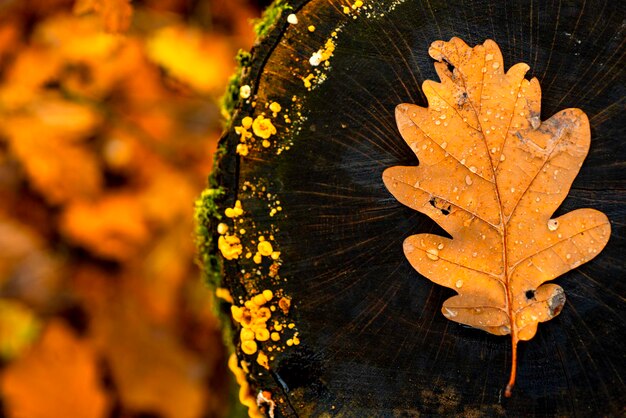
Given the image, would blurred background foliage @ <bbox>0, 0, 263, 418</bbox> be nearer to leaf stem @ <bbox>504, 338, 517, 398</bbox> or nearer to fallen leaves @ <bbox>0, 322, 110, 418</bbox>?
fallen leaves @ <bbox>0, 322, 110, 418</bbox>

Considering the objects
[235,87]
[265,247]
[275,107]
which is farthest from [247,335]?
[235,87]

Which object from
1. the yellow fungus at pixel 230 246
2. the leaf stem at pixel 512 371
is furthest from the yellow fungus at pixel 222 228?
the leaf stem at pixel 512 371

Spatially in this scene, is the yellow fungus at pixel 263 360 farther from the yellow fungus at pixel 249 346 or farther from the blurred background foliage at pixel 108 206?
the blurred background foliage at pixel 108 206

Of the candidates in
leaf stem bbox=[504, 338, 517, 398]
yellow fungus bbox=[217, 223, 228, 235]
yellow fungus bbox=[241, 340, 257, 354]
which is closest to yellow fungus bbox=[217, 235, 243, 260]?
yellow fungus bbox=[217, 223, 228, 235]

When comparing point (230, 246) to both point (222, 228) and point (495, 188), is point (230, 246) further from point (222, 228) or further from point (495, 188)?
point (495, 188)

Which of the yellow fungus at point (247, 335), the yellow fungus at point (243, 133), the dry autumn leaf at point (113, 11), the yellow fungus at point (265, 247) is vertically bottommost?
the yellow fungus at point (247, 335)

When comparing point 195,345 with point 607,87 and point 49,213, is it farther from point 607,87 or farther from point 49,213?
point 607,87
